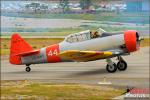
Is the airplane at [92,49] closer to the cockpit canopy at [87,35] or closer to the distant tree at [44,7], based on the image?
the cockpit canopy at [87,35]

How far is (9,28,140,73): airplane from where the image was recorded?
91.8 feet

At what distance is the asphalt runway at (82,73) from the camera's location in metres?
25.1

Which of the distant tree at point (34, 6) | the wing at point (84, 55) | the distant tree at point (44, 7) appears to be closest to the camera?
the wing at point (84, 55)

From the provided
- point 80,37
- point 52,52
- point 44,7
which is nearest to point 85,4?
point 44,7

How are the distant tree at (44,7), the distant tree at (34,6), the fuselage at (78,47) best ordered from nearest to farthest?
the fuselage at (78,47) → the distant tree at (34,6) → the distant tree at (44,7)

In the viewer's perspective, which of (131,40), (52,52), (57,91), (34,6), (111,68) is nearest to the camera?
(57,91)

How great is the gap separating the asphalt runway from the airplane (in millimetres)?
688

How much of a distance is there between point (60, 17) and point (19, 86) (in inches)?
2145

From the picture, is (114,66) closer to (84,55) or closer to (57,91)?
(84,55)

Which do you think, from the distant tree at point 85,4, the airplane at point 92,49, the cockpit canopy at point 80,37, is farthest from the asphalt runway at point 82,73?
the distant tree at point 85,4

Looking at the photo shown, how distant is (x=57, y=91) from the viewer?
70.2ft

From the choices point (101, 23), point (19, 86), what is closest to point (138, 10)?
point (101, 23)

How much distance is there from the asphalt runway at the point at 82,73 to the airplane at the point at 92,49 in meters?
0.69

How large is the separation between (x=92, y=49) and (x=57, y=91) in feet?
25.0
